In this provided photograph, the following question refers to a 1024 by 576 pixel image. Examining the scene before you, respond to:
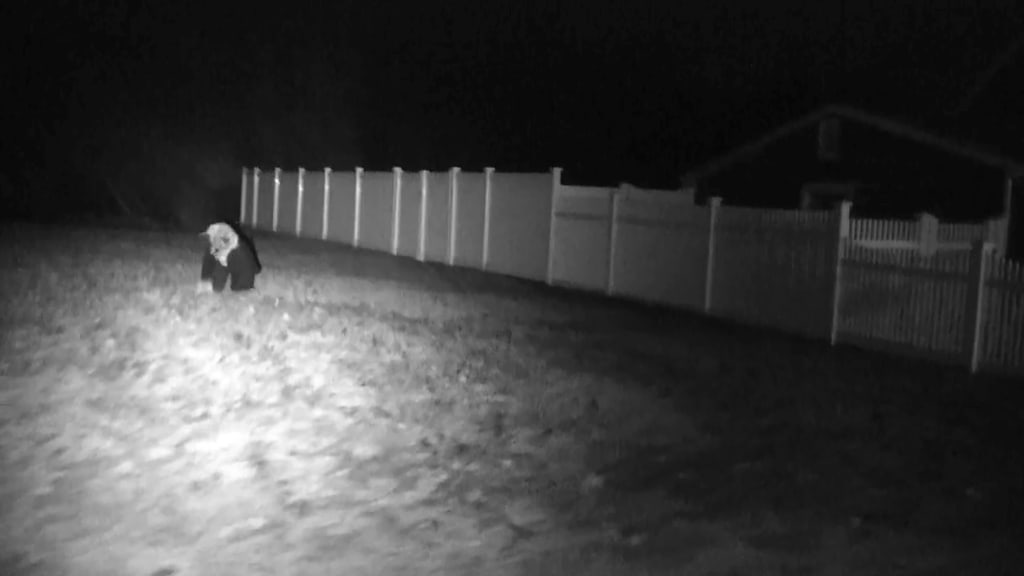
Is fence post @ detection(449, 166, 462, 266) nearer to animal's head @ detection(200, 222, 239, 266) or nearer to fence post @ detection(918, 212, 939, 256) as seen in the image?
animal's head @ detection(200, 222, 239, 266)

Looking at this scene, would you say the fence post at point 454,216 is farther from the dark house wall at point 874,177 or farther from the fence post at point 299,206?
the fence post at point 299,206

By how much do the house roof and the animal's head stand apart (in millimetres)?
14655

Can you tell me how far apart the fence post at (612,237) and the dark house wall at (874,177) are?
10264 mm

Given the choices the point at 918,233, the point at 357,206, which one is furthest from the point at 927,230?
the point at 357,206

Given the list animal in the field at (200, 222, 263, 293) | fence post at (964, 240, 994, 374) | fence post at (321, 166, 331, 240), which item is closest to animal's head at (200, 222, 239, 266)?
animal in the field at (200, 222, 263, 293)

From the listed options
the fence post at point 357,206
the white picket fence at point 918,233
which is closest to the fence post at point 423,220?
the fence post at point 357,206

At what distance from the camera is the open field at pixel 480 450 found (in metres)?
6.44

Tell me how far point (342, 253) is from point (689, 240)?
10368mm

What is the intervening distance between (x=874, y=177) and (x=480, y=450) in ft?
65.7

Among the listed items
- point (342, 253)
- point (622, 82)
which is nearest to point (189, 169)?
point (622, 82)

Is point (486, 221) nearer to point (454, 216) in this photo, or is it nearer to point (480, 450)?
point (454, 216)

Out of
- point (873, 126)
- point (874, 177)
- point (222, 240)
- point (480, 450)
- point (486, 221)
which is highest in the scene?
point (873, 126)

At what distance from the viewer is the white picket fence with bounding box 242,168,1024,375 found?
11516mm

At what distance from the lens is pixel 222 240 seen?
15719mm
